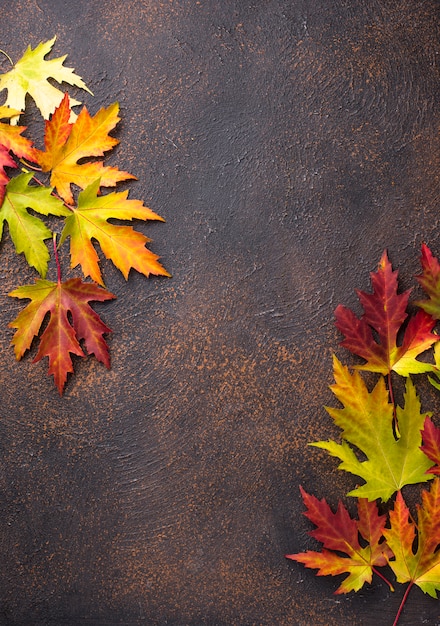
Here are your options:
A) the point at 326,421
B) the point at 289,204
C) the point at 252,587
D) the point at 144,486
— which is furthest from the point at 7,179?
the point at 252,587

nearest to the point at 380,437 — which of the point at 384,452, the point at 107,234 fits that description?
the point at 384,452

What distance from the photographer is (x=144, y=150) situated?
1254mm

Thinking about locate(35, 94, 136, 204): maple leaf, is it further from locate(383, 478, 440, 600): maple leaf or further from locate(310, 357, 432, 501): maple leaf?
locate(383, 478, 440, 600): maple leaf

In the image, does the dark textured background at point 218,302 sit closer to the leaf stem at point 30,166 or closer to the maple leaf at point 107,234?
the maple leaf at point 107,234

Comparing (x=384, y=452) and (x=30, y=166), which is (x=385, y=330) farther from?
(x=30, y=166)

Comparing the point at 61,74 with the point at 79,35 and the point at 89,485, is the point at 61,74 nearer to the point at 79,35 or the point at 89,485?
the point at 79,35

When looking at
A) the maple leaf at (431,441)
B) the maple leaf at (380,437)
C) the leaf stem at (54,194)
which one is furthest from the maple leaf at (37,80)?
the maple leaf at (431,441)

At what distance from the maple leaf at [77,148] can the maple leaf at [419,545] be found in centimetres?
87

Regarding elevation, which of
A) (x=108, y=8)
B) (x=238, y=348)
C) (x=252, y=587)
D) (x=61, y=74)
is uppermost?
(x=108, y=8)

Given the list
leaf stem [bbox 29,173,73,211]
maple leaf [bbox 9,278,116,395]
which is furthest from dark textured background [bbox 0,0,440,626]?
leaf stem [bbox 29,173,73,211]

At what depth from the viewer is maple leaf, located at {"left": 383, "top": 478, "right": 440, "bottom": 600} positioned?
3.65 feet

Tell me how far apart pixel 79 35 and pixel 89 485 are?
959mm

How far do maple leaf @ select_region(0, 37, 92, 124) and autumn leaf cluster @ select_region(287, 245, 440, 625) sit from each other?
2.40ft

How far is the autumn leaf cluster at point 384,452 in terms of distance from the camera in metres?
1.12
